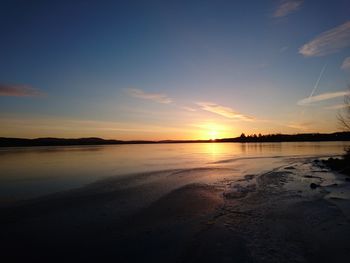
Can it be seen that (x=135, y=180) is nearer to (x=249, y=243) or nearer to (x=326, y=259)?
(x=249, y=243)

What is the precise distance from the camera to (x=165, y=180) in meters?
19.0

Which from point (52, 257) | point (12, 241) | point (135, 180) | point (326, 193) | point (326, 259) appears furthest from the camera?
point (135, 180)

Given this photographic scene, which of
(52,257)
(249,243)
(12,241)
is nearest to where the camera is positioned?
(52,257)

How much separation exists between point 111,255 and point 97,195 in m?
7.69

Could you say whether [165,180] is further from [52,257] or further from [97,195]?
[52,257]

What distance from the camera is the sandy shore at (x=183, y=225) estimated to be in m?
6.75

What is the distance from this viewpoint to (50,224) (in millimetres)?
9422

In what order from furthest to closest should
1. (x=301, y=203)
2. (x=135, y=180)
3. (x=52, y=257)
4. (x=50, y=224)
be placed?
(x=135, y=180), (x=301, y=203), (x=50, y=224), (x=52, y=257)

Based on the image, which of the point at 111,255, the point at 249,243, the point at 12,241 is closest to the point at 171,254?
the point at 111,255

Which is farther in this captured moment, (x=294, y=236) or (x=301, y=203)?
(x=301, y=203)

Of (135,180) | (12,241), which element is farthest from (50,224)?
(135,180)

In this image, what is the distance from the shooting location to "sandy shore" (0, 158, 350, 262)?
675cm

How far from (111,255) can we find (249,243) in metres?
3.51

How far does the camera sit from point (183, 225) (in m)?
9.02
